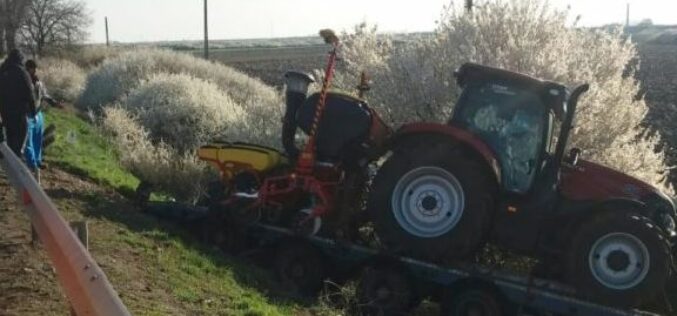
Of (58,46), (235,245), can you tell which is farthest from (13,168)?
(58,46)

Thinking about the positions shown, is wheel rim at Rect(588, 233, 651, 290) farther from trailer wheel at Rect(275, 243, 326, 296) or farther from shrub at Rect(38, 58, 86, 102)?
shrub at Rect(38, 58, 86, 102)

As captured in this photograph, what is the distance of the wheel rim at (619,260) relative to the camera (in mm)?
7715

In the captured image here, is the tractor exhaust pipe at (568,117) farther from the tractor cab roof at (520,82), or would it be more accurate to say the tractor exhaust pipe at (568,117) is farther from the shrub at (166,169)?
the shrub at (166,169)

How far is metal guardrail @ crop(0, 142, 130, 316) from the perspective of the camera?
3.85 metres

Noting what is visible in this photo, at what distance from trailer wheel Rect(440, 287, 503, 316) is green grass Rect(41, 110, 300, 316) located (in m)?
1.58

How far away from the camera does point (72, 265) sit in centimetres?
445

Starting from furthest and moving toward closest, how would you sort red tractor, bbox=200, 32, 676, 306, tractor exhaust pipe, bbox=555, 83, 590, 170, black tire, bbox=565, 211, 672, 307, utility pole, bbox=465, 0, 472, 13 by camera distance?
1. utility pole, bbox=465, 0, 472, 13
2. tractor exhaust pipe, bbox=555, 83, 590, 170
3. red tractor, bbox=200, 32, 676, 306
4. black tire, bbox=565, 211, 672, 307

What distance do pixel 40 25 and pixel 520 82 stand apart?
51.4 m

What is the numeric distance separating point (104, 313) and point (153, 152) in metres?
13.1

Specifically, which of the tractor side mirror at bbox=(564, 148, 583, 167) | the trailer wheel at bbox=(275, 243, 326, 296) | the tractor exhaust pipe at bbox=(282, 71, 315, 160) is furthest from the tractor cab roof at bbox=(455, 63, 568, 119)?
the trailer wheel at bbox=(275, 243, 326, 296)

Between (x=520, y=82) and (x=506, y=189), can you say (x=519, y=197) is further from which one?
(x=520, y=82)

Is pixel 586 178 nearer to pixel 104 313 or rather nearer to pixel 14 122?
pixel 104 313

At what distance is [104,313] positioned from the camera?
12.1 ft

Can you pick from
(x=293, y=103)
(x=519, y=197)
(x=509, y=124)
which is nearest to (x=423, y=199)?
(x=519, y=197)
